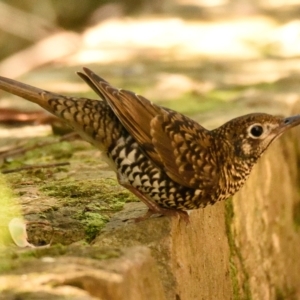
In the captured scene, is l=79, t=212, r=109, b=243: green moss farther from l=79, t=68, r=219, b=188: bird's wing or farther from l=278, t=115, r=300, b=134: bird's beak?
l=278, t=115, r=300, b=134: bird's beak

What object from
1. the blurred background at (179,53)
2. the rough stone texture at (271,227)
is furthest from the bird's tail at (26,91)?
the blurred background at (179,53)

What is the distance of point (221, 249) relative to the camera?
5008 mm

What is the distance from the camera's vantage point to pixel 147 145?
4.30 meters

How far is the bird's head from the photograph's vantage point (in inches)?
178

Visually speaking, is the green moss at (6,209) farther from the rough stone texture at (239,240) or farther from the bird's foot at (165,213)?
the bird's foot at (165,213)

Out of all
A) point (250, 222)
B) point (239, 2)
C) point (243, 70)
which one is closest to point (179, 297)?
point (250, 222)

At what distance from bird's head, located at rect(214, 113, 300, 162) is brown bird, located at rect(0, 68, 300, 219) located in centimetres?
13

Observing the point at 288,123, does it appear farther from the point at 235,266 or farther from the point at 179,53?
the point at 179,53

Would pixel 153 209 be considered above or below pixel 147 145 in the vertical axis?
below

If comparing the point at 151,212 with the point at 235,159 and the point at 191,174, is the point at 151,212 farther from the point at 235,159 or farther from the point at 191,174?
the point at 235,159

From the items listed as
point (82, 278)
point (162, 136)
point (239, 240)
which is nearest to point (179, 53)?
point (239, 240)

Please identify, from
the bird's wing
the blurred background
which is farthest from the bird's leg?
the blurred background

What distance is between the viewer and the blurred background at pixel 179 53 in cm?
746

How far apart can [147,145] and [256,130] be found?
0.64m
